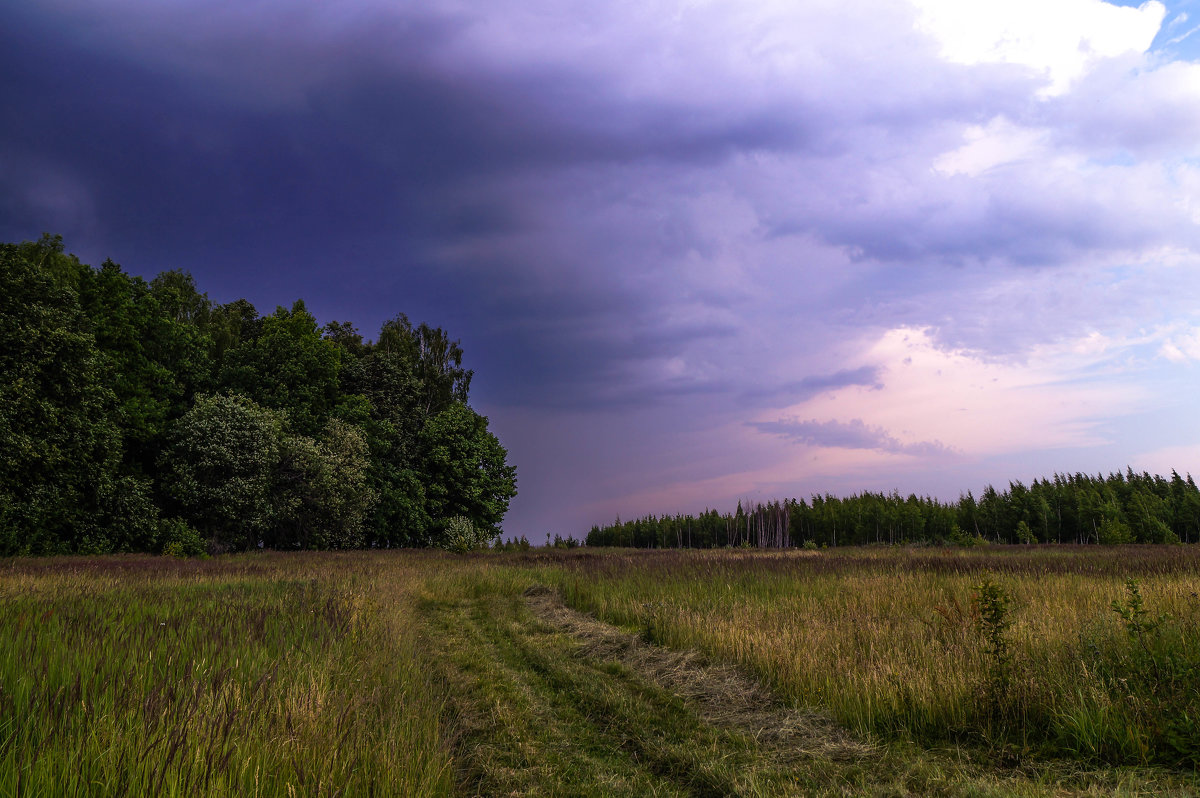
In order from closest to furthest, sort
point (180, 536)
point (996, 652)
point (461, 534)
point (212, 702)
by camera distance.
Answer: point (212, 702) < point (996, 652) < point (180, 536) < point (461, 534)

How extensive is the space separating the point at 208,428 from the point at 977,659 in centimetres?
3418

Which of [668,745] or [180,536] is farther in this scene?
[180,536]

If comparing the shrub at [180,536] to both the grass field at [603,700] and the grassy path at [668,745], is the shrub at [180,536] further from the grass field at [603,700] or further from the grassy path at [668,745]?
the grassy path at [668,745]

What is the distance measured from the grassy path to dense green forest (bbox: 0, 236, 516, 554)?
88.0ft

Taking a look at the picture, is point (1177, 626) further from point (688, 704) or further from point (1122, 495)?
point (1122, 495)

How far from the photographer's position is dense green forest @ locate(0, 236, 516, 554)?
24734mm

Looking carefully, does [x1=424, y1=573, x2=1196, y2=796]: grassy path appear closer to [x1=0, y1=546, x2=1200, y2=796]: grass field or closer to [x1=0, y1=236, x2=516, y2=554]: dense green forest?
[x1=0, y1=546, x2=1200, y2=796]: grass field

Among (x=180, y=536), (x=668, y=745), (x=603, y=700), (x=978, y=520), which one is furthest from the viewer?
(x=978, y=520)

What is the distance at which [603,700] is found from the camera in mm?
7164

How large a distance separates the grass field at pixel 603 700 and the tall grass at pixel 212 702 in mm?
31

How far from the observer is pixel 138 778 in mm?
2881

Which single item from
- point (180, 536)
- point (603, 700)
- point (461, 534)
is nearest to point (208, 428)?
point (180, 536)

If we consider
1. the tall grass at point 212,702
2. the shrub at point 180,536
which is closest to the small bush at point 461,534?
the shrub at point 180,536

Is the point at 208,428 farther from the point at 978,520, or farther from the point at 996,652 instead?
the point at 978,520
